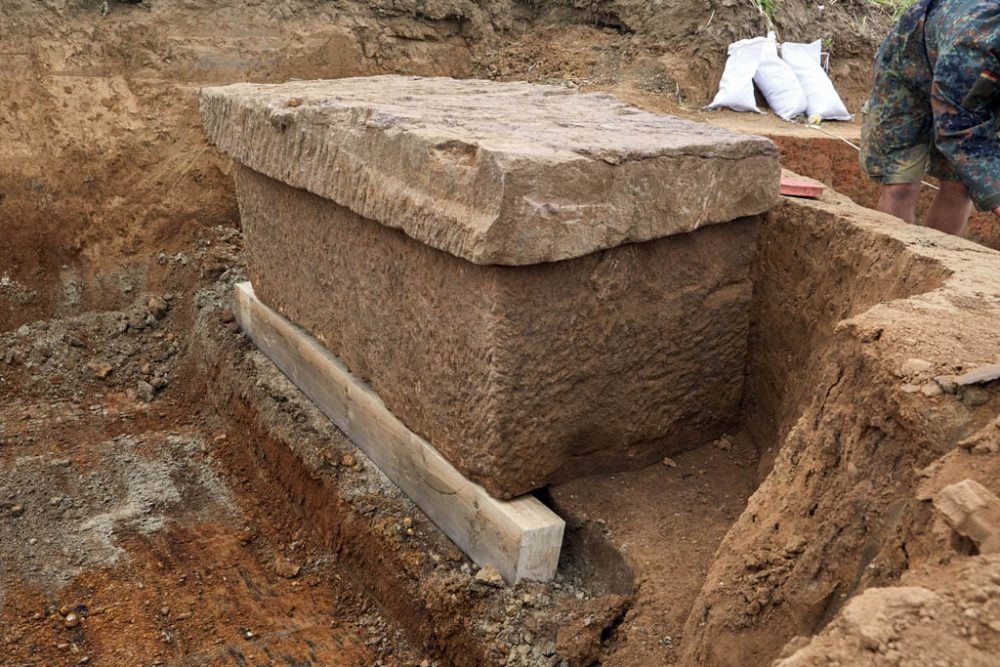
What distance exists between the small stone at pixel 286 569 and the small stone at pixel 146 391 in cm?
148

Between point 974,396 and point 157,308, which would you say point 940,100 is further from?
point 157,308

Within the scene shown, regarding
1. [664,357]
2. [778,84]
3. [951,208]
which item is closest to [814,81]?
[778,84]

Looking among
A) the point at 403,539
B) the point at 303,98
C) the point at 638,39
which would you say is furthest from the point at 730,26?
the point at 403,539

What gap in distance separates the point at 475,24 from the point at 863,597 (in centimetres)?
535

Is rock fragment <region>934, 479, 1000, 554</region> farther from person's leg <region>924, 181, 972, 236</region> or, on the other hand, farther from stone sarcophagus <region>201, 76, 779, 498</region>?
person's leg <region>924, 181, 972, 236</region>

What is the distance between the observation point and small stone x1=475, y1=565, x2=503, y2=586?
263 cm

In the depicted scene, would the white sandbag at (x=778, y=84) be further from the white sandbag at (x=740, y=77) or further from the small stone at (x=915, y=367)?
the small stone at (x=915, y=367)

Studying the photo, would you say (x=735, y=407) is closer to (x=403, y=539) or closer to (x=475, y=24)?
(x=403, y=539)

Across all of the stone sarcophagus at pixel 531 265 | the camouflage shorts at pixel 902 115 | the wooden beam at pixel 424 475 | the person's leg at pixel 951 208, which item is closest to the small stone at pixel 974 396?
the stone sarcophagus at pixel 531 265

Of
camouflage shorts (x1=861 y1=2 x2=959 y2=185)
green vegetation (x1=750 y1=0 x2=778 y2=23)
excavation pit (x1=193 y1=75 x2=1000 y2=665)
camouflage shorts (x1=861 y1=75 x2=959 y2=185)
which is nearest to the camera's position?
excavation pit (x1=193 y1=75 x2=1000 y2=665)

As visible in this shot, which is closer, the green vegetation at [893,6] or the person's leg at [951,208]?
the person's leg at [951,208]

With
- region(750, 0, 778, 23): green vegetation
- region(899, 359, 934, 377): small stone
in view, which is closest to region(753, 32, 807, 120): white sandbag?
region(750, 0, 778, 23): green vegetation

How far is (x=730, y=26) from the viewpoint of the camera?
5.83 m

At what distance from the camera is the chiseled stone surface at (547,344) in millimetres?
2518
